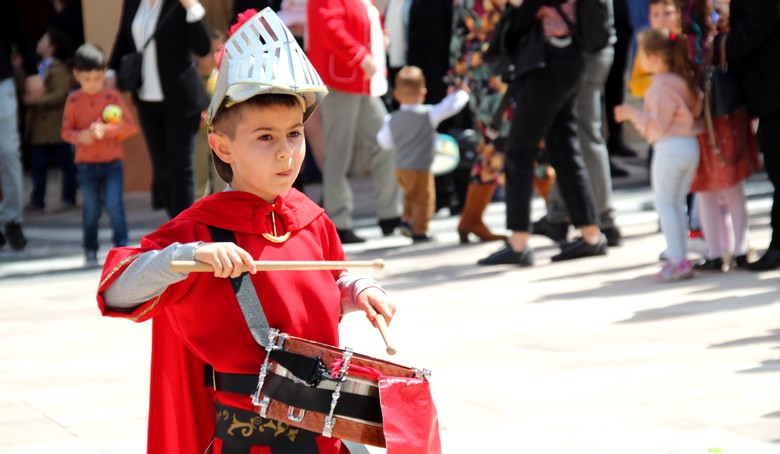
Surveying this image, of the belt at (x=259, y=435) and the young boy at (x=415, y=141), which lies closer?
the belt at (x=259, y=435)

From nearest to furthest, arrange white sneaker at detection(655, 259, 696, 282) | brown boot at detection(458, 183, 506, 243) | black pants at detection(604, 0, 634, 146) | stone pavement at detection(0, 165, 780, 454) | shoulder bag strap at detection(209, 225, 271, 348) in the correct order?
shoulder bag strap at detection(209, 225, 271, 348) → stone pavement at detection(0, 165, 780, 454) → white sneaker at detection(655, 259, 696, 282) → brown boot at detection(458, 183, 506, 243) → black pants at detection(604, 0, 634, 146)

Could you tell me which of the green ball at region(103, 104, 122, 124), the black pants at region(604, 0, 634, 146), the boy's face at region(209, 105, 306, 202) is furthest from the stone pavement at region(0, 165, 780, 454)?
the black pants at region(604, 0, 634, 146)

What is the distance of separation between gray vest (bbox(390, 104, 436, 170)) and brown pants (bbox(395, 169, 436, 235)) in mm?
59

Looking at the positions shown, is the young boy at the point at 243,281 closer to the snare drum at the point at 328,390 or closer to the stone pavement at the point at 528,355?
the snare drum at the point at 328,390

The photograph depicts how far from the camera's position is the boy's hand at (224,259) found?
291cm

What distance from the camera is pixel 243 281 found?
3.18 metres

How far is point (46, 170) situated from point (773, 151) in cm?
796

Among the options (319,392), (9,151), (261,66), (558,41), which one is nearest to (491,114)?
(558,41)

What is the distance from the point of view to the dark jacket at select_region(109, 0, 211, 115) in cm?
910

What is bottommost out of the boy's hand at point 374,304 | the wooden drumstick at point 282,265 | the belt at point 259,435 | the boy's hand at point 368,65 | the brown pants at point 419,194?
the brown pants at point 419,194

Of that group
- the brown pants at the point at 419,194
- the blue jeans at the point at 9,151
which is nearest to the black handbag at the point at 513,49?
the brown pants at the point at 419,194

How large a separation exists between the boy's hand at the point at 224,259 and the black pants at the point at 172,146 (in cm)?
643

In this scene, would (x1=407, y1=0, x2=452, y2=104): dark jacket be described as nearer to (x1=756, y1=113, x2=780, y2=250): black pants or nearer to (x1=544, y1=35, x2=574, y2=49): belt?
(x1=544, y1=35, x2=574, y2=49): belt

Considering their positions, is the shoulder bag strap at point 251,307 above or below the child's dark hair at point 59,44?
below
